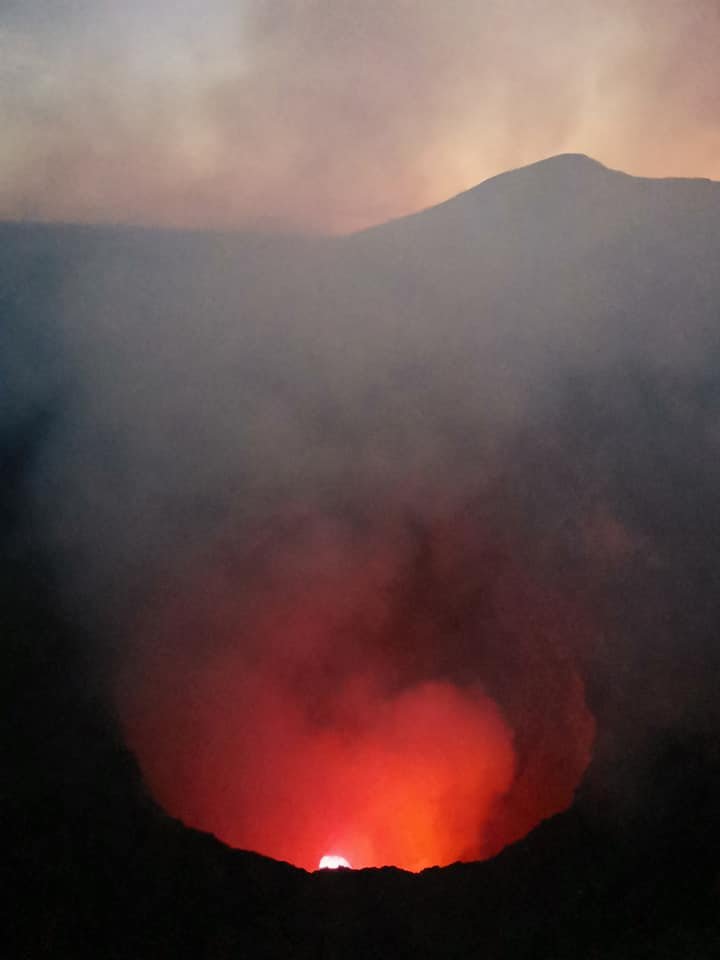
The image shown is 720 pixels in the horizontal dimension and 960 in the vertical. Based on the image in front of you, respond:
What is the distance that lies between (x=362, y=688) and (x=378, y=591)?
1.27 metres

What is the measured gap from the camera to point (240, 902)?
17.7 ft

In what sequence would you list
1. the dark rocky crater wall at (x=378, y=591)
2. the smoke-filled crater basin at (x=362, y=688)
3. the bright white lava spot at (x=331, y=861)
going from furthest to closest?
1. the bright white lava spot at (x=331, y=861)
2. the smoke-filled crater basin at (x=362, y=688)
3. the dark rocky crater wall at (x=378, y=591)

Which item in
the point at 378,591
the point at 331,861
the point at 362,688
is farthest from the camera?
the point at 378,591

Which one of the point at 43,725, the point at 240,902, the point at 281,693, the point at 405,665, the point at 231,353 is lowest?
the point at 240,902

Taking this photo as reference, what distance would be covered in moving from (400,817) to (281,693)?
222 centimetres

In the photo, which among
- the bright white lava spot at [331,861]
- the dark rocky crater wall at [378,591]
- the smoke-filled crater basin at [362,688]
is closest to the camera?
the dark rocky crater wall at [378,591]

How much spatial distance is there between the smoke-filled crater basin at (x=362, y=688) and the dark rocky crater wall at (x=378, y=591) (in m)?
0.04

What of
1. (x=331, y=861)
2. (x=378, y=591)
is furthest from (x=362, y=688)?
(x=331, y=861)

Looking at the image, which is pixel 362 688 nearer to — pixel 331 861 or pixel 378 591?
pixel 378 591

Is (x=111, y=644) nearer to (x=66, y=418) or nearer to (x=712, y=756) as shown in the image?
(x=66, y=418)

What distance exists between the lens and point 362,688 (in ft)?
29.6

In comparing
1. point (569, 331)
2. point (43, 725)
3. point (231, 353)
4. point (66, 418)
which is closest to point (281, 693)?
point (43, 725)

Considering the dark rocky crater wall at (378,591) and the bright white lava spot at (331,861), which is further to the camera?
the bright white lava spot at (331,861)

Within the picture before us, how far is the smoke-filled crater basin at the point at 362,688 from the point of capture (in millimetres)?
7945
